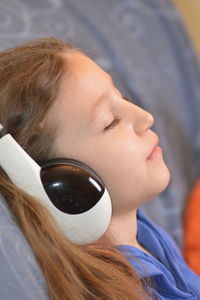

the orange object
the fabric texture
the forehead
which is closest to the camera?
the fabric texture

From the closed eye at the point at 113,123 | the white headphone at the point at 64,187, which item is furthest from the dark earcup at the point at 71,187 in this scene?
the closed eye at the point at 113,123

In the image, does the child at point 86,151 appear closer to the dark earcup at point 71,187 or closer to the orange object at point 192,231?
the dark earcup at point 71,187

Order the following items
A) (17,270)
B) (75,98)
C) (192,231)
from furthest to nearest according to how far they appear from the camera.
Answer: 1. (192,231)
2. (75,98)
3. (17,270)

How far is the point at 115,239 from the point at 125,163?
0.14m

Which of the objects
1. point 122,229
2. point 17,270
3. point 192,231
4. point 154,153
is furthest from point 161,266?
point 192,231

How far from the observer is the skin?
3.05 ft

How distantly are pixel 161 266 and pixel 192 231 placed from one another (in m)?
0.62

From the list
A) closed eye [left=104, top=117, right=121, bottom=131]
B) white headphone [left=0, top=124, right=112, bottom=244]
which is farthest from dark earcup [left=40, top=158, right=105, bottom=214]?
closed eye [left=104, top=117, right=121, bottom=131]

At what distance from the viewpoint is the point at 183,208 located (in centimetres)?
170

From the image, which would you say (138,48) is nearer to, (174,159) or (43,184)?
(174,159)

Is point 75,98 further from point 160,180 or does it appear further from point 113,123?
point 160,180

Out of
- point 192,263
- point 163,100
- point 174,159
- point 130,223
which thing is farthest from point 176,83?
point 130,223

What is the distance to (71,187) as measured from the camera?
841mm

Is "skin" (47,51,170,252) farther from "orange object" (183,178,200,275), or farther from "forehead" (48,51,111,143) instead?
"orange object" (183,178,200,275)
